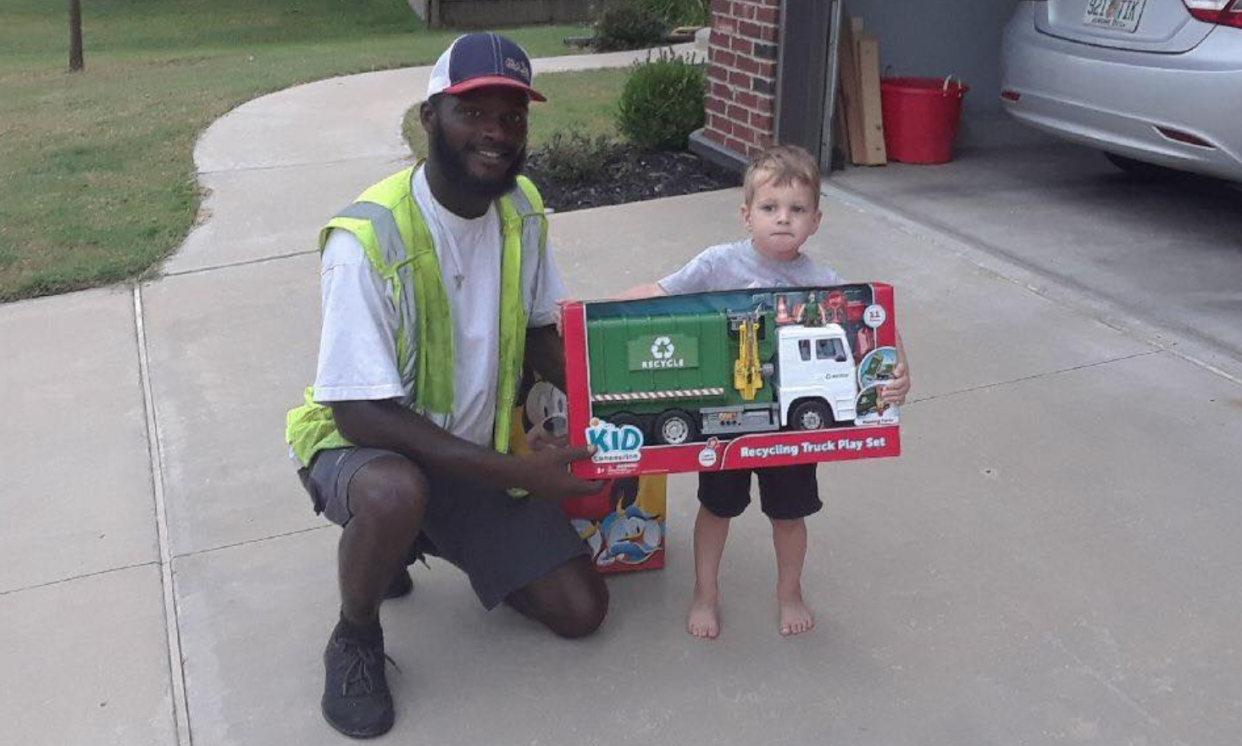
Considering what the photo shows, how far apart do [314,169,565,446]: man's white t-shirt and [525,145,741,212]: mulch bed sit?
3.74 m

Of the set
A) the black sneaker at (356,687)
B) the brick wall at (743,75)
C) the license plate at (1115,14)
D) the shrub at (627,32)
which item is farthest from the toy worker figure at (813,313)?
the shrub at (627,32)

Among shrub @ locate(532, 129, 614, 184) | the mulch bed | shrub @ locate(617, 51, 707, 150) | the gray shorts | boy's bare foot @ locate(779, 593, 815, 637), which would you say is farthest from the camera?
shrub @ locate(617, 51, 707, 150)

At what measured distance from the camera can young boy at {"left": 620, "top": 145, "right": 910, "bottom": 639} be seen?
293cm

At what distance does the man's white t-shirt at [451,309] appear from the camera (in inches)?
109

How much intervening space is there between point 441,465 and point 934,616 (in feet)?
4.39

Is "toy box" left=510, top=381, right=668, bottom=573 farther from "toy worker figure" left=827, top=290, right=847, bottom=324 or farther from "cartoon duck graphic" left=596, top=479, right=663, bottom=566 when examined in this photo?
"toy worker figure" left=827, top=290, right=847, bottom=324

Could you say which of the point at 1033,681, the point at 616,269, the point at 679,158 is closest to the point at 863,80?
the point at 679,158

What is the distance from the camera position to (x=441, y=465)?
9.34ft

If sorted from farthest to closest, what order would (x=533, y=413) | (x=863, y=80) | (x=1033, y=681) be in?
(x=863, y=80), (x=533, y=413), (x=1033, y=681)

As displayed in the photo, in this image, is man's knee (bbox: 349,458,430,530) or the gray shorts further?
the gray shorts

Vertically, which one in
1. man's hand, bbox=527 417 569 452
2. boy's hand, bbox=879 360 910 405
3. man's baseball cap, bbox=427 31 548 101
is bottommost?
man's hand, bbox=527 417 569 452

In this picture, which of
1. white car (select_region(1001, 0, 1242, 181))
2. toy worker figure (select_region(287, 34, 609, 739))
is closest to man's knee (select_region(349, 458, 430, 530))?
toy worker figure (select_region(287, 34, 609, 739))

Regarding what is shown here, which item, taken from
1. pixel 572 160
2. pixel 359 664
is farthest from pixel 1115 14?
pixel 359 664

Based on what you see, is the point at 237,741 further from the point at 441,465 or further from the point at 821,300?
the point at 821,300
